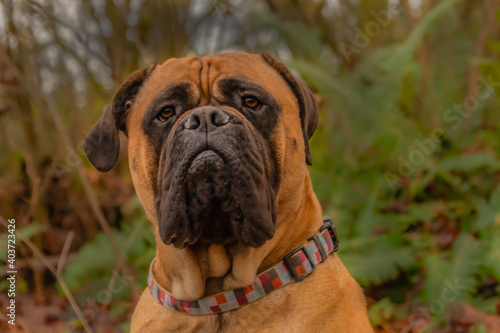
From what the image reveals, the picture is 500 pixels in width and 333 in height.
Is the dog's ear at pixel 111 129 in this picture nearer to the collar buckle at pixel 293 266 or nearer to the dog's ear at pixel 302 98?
the dog's ear at pixel 302 98

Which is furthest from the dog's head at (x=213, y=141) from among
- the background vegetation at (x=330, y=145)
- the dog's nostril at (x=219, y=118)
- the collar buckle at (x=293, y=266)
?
the background vegetation at (x=330, y=145)

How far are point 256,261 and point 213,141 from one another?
1.85 feet

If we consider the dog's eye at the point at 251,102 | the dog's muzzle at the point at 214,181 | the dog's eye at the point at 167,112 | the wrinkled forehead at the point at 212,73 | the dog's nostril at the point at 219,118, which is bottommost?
the dog's muzzle at the point at 214,181

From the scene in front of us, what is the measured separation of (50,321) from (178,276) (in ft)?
8.37

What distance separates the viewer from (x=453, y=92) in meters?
5.23

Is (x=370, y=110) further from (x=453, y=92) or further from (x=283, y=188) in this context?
(x=283, y=188)

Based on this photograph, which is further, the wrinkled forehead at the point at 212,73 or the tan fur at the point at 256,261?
the wrinkled forehead at the point at 212,73

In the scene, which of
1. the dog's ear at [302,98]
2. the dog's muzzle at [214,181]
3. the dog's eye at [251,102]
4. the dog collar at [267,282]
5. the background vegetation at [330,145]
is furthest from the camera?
the background vegetation at [330,145]

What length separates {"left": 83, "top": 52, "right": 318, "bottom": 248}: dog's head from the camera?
2096 millimetres

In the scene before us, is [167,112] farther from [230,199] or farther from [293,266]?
[293,266]

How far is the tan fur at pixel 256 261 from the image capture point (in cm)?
218

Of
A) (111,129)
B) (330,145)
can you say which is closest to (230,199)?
(111,129)

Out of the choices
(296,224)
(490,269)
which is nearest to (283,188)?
(296,224)

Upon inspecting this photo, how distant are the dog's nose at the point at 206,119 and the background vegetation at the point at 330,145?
2214 mm
